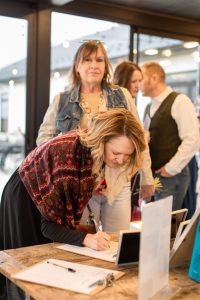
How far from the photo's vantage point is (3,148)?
136 inches

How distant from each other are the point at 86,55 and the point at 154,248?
4.59 ft

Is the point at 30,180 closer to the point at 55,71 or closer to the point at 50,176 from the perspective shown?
the point at 50,176

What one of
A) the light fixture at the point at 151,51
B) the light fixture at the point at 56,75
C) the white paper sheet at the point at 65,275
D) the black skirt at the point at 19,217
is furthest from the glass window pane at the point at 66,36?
the white paper sheet at the point at 65,275

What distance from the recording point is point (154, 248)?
1.20 meters

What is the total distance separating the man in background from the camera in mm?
2943

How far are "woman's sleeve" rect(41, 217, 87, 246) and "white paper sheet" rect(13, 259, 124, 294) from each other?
181 mm

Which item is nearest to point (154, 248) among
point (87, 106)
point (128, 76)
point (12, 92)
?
point (87, 106)

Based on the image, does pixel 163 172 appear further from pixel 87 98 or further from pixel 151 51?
pixel 151 51

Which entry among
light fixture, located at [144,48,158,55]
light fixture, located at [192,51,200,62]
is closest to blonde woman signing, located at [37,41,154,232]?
light fixture, located at [144,48,158,55]

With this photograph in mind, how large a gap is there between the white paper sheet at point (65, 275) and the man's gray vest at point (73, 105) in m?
1.00

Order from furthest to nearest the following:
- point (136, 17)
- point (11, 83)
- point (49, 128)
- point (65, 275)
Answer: point (136, 17) < point (11, 83) < point (49, 128) < point (65, 275)

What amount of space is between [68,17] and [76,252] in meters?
2.48

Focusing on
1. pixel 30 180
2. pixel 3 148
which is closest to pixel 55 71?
pixel 3 148

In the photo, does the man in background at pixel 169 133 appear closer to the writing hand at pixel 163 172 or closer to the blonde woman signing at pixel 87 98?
the writing hand at pixel 163 172
